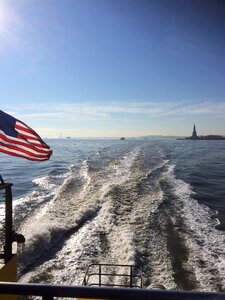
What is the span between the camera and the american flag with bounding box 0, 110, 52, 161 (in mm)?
6820

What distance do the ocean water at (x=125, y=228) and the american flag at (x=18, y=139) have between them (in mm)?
6005

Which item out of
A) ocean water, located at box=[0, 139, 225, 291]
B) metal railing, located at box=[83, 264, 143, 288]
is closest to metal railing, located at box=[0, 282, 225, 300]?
metal railing, located at box=[83, 264, 143, 288]

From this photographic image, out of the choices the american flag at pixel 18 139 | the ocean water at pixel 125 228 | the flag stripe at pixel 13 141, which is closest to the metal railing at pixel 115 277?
the ocean water at pixel 125 228

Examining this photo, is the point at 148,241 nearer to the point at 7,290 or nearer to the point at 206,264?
the point at 206,264

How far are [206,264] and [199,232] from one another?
11.6 feet

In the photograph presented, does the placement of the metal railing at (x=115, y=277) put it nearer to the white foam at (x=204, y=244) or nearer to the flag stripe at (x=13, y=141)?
the white foam at (x=204, y=244)

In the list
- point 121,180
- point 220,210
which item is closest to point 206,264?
point 220,210

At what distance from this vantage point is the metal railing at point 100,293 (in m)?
1.29

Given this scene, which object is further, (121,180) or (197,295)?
(121,180)

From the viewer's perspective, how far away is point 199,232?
1622 centimetres

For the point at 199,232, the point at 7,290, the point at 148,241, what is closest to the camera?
the point at 7,290

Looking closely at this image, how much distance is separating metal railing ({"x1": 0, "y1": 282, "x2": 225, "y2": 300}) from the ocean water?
10.7m

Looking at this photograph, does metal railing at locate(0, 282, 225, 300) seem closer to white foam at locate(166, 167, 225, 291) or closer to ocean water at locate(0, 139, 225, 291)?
ocean water at locate(0, 139, 225, 291)

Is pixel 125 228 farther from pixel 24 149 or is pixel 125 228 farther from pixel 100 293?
pixel 100 293
